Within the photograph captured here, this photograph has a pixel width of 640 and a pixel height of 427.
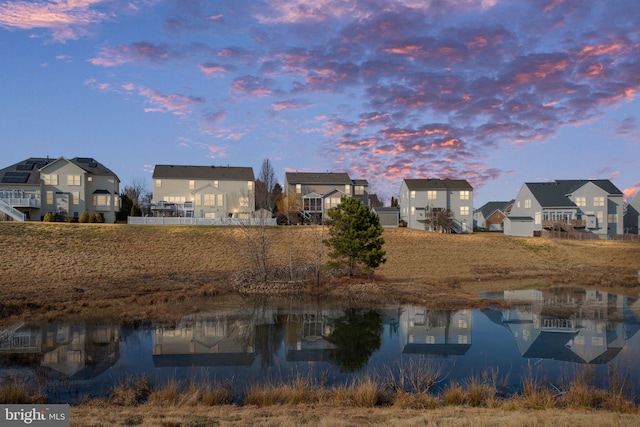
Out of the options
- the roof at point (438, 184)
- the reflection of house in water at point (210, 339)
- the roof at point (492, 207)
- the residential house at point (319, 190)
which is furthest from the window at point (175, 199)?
the roof at point (492, 207)

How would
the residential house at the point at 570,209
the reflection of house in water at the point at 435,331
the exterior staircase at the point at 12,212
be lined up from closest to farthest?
the reflection of house in water at the point at 435,331
the exterior staircase at the point at 12,212
the residential house at the point at 570,209

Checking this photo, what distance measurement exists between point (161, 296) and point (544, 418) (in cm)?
2365

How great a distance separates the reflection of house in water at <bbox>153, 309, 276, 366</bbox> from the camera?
16.4m

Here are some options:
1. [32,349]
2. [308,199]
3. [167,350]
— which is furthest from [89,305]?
[308,199]

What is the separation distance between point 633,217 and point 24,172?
96287 mm

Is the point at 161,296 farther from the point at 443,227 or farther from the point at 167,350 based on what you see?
the point at 443,227

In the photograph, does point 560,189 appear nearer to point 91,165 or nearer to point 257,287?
point 257,287

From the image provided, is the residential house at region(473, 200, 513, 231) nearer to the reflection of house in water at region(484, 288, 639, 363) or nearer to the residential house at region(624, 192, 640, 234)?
the residential house at region(624, 192, 640, 234)

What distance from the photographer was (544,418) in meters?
9.43

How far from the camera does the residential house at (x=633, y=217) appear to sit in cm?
7831

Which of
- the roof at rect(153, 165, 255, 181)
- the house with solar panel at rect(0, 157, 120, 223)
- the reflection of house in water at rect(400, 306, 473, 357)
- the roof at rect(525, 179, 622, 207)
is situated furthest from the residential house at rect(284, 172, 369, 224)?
the reflection of house in water at rect(400, 306, 473, 357)

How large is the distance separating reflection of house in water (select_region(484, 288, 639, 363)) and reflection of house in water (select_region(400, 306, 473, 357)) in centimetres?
204

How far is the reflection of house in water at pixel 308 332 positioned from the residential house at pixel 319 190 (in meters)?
39.5

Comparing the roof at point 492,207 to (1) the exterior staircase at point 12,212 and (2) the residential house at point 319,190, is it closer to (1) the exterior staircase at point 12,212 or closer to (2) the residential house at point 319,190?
(2) the residential house at point 319,190
